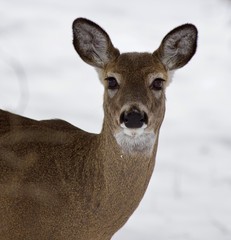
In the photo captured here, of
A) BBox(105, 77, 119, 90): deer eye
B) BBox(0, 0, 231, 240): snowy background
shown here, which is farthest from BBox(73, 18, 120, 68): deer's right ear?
BBox(0, 0, 231, 240): snowy background

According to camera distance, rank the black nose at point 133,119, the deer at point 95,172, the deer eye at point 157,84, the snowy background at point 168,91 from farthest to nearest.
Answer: the snowy background at point 168,91 → the deer eye at point 157,84 → the deer at point 95,172 → the black nose at point 133,119

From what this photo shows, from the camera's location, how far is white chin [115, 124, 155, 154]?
6434mm

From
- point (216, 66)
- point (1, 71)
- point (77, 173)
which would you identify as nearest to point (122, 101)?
point (77, 173)

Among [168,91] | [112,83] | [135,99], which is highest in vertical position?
[168,91]

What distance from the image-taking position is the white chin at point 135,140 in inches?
253

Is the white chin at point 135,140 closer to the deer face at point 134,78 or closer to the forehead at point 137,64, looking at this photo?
the deer face at point 134,78

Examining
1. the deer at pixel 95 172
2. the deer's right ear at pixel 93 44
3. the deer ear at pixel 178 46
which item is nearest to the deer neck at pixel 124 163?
the deer at pixel 95 172

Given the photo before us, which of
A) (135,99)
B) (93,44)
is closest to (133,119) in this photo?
(135,99)

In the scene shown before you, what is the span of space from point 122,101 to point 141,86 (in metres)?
0.17

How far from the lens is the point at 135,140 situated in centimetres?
650

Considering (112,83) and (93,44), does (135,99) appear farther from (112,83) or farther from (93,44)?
(93,44)

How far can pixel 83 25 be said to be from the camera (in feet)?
23.4

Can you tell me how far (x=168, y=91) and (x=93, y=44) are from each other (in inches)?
173

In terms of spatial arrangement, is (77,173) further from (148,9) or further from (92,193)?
(148,9)
